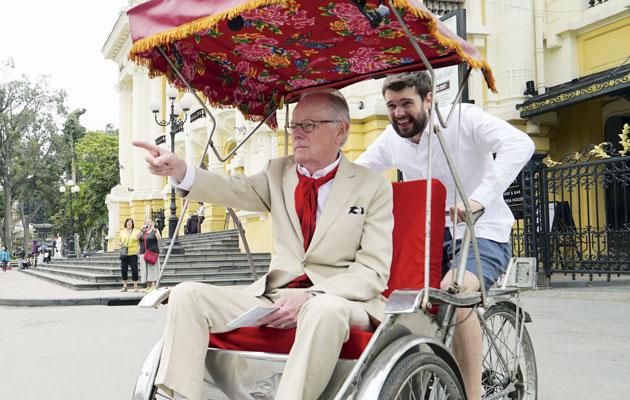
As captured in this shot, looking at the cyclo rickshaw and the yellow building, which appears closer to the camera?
the cyclo rickshaw

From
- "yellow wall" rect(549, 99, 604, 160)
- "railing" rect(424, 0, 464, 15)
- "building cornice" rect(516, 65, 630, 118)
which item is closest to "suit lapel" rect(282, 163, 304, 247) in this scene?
"building cornice" rect(516, 65, 630, 118)

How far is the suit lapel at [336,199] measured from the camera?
11.5 feet

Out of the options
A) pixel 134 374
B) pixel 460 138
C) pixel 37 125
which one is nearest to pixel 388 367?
pixel 460 138

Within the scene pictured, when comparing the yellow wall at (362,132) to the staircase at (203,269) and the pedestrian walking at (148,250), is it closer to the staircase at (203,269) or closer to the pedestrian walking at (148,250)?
the staircase at (203,269)

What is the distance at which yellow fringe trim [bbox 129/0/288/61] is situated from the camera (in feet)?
9.60

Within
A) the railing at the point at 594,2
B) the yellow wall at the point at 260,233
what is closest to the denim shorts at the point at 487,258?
the yellow wall at the point at 260,233

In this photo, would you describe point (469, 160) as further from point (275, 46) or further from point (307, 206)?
point (275, 46)

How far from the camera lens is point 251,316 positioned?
9.99ft

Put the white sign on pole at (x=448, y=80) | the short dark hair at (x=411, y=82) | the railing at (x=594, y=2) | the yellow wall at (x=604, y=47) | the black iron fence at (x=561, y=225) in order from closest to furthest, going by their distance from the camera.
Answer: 1. the short dark hair at (x=411, y=82)
2. the white sign on pole at (x=448, y=80)
3. the black iron fence at (x=561, y=225)
4. the yellow wall at (x=604, y=47)
5. the railing at (x=594, y=2)

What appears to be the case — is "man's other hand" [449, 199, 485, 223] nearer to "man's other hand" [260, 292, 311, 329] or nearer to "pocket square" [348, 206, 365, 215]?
"pocket square" [348, 206, 365, 215]

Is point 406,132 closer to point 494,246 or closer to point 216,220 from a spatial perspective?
point 494,246

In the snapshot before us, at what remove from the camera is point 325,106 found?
3635 millimetres

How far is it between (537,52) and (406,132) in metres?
17.9

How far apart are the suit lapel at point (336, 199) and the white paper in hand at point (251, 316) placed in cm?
50
